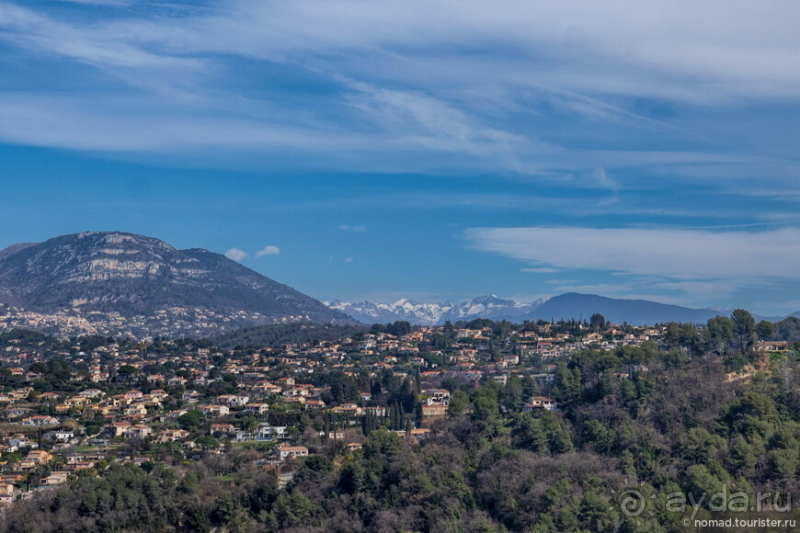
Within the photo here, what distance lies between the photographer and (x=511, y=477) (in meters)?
34.0

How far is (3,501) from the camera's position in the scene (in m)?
34.3

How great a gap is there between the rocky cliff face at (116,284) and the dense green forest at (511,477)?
134582 mm

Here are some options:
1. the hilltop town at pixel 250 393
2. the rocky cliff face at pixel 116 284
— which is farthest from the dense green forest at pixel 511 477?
the rocky cliff face at pixel 116 284

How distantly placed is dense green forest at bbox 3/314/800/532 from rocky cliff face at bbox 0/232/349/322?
13458 cm

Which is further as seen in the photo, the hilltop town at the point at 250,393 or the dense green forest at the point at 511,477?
the hilltop town at the point at 250,393

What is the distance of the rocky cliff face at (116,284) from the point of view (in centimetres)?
17000

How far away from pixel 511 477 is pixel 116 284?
157 meters

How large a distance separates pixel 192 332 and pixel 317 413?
10647 cm

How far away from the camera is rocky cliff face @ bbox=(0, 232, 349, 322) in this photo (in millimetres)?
170000

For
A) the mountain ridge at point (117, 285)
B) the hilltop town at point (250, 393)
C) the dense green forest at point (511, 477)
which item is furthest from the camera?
the mountain ridge at point (117, 285)

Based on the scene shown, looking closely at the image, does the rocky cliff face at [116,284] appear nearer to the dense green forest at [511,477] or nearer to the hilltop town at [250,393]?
the hilltop town at [250,393]

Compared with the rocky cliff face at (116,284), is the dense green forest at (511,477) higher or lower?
lower

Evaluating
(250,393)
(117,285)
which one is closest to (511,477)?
(250,393)

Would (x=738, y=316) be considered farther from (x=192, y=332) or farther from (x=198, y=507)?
(x=192, y=332)
